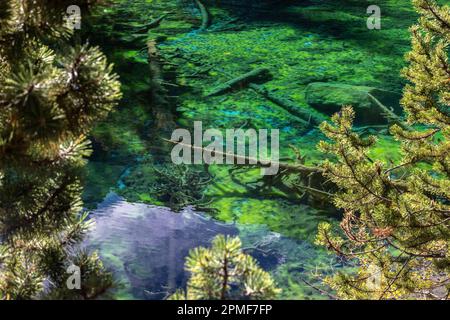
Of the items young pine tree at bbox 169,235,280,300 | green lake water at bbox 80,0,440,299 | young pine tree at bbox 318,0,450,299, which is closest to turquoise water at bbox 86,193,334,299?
green lake water at bbox 80,0,440,299

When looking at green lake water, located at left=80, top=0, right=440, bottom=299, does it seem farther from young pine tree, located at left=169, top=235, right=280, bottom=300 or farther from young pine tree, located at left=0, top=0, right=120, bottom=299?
young pine tree, located at left=169, top=235, right=280, bottom=300

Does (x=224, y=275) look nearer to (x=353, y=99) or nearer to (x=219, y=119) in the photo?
(x=219, y=119)

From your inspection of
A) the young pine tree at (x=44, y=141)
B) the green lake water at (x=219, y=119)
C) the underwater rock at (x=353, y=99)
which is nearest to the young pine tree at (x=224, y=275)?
the young pine tree at (x=44, y=141)

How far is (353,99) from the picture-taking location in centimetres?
470

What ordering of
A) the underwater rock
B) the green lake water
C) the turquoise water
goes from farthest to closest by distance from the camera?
the underwater rock, the green lake water, the turquoise water

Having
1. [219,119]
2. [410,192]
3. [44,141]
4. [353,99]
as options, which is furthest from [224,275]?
[353,99]

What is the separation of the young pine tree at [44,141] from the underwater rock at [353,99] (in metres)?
3.49

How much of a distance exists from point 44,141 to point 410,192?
157 centimetres

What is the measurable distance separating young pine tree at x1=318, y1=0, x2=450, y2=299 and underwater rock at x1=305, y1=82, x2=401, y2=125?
86.2 inches

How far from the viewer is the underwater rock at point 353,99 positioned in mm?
4594

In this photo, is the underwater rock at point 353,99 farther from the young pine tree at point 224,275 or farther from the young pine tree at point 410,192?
the young pine tree at point 224,275

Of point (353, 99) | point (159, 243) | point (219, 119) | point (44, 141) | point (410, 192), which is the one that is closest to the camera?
point (44, 141)

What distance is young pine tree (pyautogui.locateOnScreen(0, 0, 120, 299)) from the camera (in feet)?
3.58
